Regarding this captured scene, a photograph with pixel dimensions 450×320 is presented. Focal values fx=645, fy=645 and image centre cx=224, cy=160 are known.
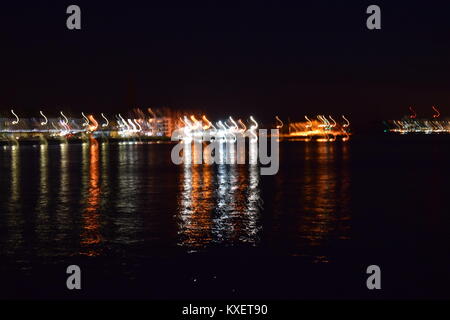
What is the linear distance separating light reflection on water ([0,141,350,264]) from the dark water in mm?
36

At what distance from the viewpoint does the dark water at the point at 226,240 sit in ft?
28.6

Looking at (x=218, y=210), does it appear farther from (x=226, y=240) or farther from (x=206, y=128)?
(x=206, y=128)

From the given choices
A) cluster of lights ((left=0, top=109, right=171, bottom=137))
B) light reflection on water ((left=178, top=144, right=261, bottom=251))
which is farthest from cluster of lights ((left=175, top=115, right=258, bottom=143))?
light reflection on water ((left=178, top=144, right=261, bottom=251))

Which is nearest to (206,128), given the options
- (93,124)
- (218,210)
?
(93,124)

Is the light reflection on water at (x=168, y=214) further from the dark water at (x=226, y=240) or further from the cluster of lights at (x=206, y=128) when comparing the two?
the cluster of lights at (x=206, y=128)

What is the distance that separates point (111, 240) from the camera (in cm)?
1156

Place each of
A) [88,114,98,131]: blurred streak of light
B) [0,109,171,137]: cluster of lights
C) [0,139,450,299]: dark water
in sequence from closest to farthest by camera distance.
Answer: [0,139,450,299]: dark water
[0,109,171,137]: cluster of lights
[88,114,98,131]: blurred streak of light

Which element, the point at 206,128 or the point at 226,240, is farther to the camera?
the point at 206,128

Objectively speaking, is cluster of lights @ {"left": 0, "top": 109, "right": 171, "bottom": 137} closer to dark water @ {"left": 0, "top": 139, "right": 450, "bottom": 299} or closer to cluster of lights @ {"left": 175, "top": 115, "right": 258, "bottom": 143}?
cluster of lights @ {"left": 175, "top": 115, "right": 258, "bottom": 143}

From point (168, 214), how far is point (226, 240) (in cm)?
348

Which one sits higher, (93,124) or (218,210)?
(93,124)

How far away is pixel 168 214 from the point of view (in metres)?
14.8

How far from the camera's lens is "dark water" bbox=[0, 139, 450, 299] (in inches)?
343

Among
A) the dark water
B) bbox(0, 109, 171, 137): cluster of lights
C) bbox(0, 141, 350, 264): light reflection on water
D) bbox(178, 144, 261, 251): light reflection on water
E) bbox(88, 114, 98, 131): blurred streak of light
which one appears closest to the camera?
the dark water
